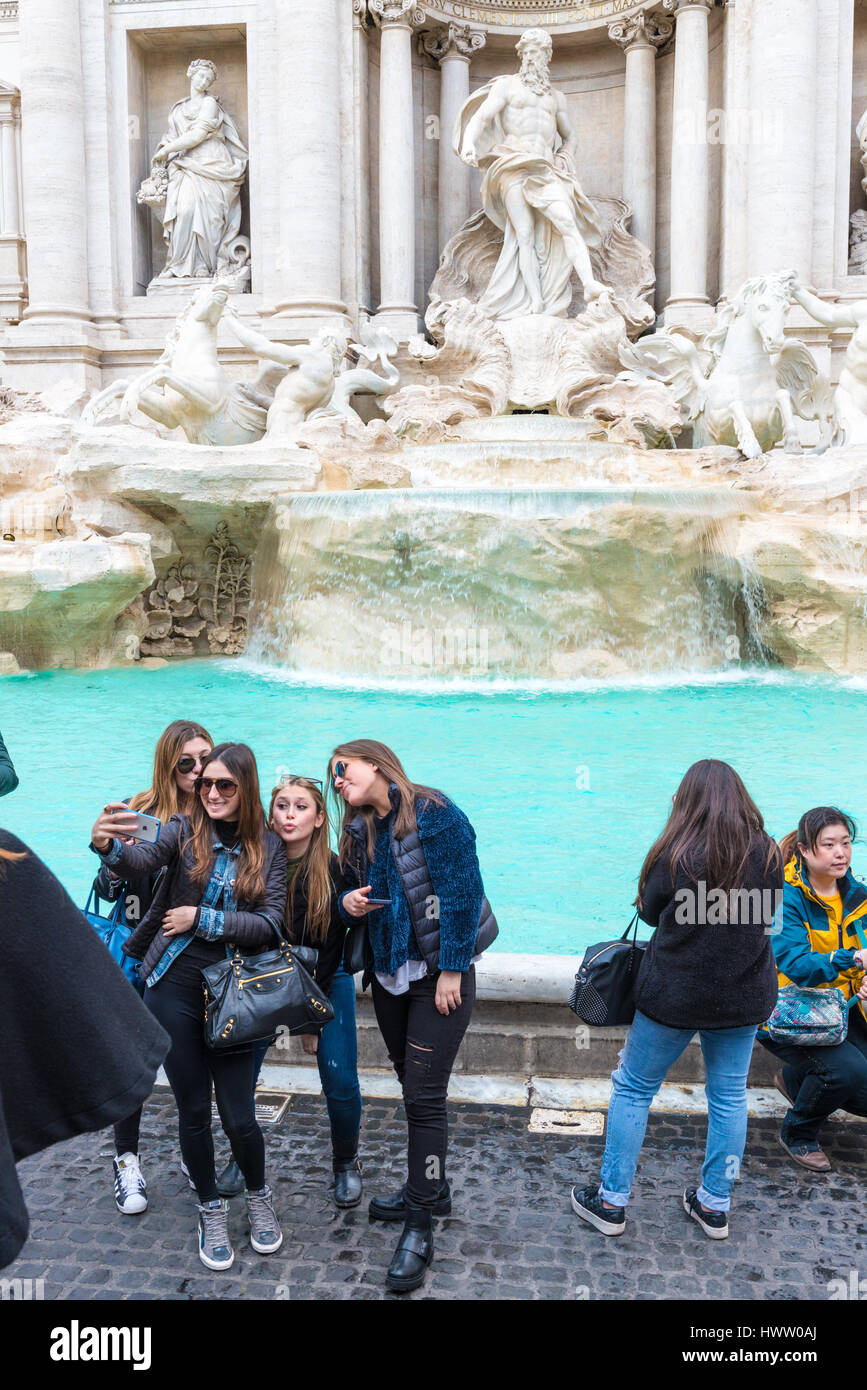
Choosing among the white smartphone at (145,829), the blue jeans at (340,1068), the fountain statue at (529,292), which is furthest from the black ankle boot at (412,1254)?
the fountain statue at (529,292)

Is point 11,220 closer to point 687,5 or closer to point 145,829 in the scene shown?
point 687,5

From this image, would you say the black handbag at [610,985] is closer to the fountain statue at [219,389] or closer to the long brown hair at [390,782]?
the long brown hair at [390,782]

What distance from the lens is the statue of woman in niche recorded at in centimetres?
1387

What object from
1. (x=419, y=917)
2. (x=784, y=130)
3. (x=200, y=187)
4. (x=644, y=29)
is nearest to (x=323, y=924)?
(x=419, y=917)

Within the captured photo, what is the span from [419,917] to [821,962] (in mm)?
972

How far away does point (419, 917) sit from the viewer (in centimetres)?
239

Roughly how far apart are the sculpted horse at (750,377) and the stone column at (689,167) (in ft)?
6.82

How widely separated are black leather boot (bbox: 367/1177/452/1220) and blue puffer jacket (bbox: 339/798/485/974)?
1.55 feet

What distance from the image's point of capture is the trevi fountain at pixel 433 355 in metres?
8.32

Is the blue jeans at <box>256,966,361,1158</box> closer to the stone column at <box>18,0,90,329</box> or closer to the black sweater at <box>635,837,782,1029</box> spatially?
the black sweater at <box>635,837,782,1029</box>

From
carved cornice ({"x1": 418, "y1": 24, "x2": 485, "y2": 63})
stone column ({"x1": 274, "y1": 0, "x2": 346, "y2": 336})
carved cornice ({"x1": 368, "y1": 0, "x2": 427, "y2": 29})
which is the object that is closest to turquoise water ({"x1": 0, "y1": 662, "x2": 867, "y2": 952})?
stone column ({"x1": 274, "y1": 0, "x2": 346, "y2": 336})

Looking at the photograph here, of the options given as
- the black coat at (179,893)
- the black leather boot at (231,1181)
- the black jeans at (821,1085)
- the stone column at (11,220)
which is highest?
the stone column at (11,220)
